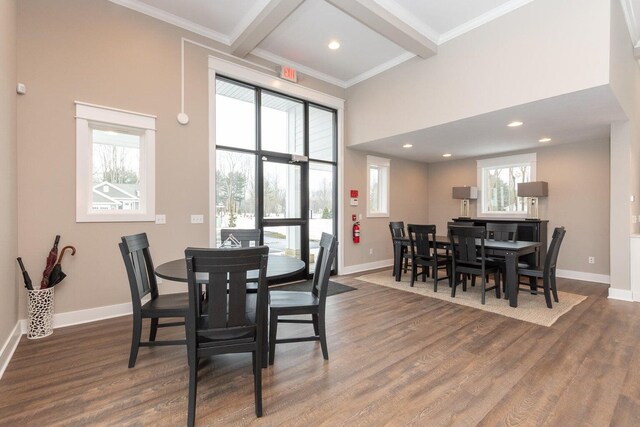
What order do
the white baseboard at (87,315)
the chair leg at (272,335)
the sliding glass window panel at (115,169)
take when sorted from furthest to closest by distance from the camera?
1. the sliding glass window panel at (115,169)
2. the white baseboard at (87,315)
3. the chair leg at (272,335)

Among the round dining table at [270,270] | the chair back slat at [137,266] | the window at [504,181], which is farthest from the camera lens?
the window at [504,181]

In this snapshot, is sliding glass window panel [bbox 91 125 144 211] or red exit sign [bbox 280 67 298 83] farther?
red exit sign [bbox 280 67 298 83]

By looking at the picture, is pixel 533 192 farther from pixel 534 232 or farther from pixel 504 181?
pixel 504 181

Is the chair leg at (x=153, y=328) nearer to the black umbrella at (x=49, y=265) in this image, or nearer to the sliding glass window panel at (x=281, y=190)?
the black umbrella at (x=49, y=265)

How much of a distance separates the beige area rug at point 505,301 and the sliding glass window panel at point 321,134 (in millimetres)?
2424

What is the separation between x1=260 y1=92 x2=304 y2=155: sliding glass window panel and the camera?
16.0 feet

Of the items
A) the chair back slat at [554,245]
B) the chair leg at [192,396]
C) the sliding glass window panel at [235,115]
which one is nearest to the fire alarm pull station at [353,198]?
the sliding glass window panel at [235,115]

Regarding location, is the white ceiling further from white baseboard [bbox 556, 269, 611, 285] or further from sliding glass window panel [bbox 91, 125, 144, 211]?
white baseboard [bbox 556, 269, 611, 285]

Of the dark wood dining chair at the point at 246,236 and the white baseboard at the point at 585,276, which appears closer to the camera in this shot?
the dark wood dining chair at the point at 246,236

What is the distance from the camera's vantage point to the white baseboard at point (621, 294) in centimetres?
407

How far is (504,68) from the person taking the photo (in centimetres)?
374

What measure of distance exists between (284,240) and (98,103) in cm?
303

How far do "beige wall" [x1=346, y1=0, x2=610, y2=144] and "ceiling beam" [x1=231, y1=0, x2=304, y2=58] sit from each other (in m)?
2.24

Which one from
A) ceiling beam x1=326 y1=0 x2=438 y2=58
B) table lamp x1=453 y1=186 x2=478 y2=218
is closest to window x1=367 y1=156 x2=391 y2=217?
table lamp x1=453 y1=186 x2=478 y2=218
